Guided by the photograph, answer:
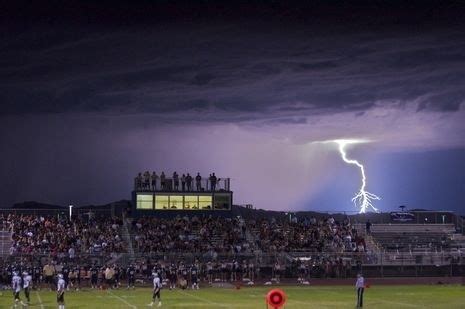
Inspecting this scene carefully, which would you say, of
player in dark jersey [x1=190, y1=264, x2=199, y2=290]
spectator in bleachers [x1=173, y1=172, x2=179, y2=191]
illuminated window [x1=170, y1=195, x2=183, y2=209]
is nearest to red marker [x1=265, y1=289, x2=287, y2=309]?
player in dark jersey [x1=190, y1=264, x2=199, y2=290]

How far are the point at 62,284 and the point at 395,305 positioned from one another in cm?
1366

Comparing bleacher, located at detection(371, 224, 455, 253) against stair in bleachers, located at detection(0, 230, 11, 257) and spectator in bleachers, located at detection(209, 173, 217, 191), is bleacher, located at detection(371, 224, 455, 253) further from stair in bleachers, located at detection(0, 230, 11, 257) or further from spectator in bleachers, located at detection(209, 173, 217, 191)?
stair in bleachers, located at detection(0, 230, 11, 257)

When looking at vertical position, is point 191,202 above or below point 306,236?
above

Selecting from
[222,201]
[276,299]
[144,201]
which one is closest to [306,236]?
[222,201]

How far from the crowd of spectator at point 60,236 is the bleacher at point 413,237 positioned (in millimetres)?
20588

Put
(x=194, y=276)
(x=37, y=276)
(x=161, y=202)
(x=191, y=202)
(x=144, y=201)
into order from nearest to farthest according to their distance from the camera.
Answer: (x=37, y=276) → (x=194, y=276) → (x=144, y=201) → (x=161, y=202) → (x=191, y=202)

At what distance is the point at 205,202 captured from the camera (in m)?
69.0

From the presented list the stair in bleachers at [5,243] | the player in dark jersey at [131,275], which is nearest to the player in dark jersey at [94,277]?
the player in dark jersey at [131,275]

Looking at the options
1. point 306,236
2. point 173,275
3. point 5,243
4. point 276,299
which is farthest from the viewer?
point 306,236

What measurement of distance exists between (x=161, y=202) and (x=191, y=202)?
2.42 metres

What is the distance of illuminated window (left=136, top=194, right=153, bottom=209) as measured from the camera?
68000 mm

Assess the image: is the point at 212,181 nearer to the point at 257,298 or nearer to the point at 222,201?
the point at 222,201

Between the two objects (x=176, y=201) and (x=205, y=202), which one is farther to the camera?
(x=205, y=202)

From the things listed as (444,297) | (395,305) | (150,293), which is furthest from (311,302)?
(150,293)
